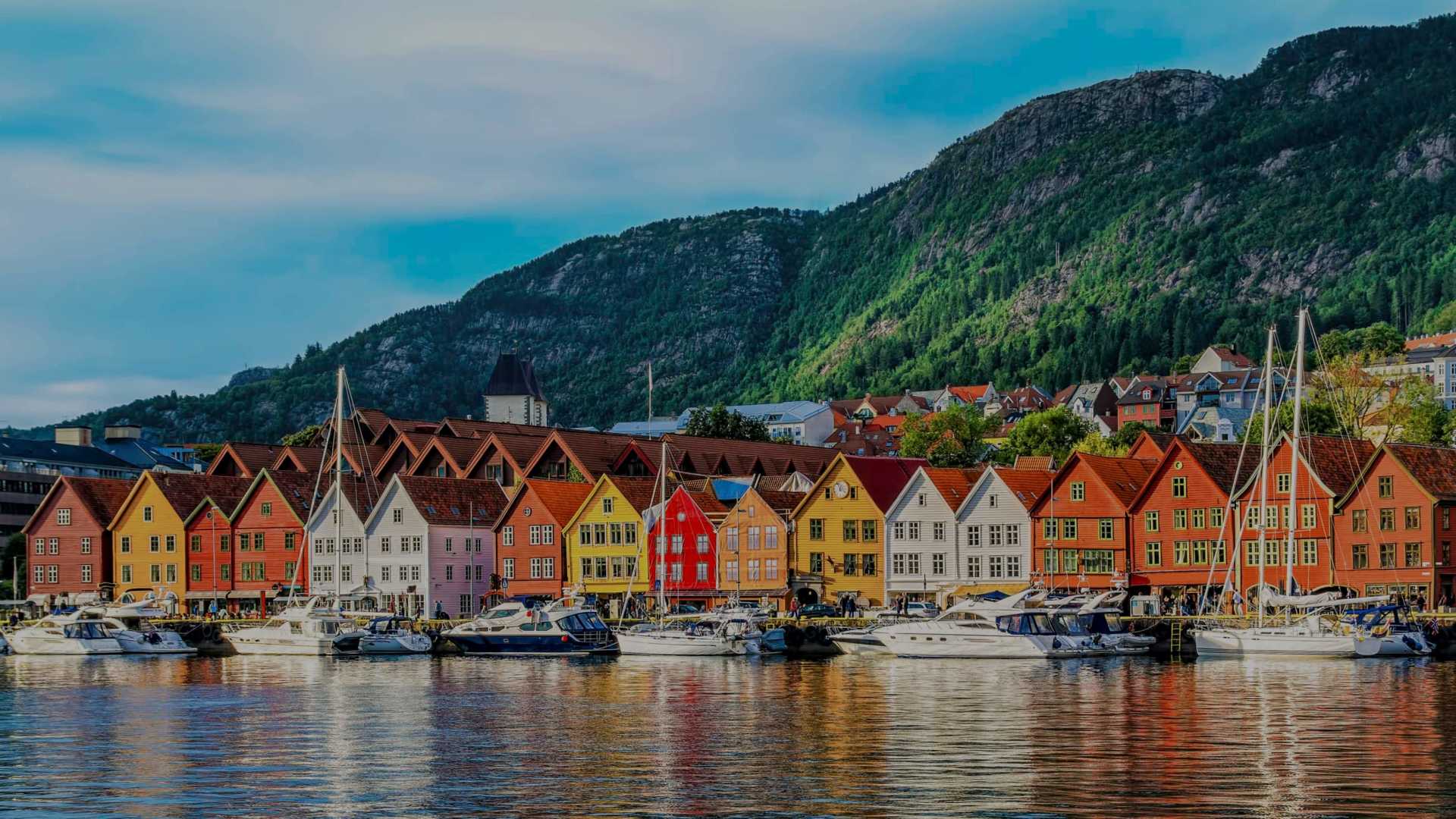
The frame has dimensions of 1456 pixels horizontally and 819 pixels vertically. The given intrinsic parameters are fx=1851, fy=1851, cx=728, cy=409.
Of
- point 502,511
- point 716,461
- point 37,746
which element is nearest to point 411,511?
point 502,511

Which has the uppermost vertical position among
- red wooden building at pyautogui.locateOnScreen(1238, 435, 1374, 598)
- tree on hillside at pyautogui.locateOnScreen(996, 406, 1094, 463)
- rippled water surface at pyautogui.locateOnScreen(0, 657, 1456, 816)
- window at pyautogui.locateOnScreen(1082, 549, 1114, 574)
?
tree on hillside at pyautogui.locateOnScreen(996, 406, 1094, 463)

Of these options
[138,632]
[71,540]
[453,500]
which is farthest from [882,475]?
[71,540]

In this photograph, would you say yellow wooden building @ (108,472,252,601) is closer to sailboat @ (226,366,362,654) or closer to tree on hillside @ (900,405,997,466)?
sailboat @ (226,366,362,654)

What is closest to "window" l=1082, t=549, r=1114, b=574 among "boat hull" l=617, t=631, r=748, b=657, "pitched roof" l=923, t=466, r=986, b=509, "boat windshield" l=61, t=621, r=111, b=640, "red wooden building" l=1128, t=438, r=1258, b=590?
"red wooden building" l=1128, t=438, r=1258, b=590

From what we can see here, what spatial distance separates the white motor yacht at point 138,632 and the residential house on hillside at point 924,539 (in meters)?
44.7

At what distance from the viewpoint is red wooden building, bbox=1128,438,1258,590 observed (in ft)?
367

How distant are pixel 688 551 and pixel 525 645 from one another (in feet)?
89.0

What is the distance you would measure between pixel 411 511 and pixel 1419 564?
220 ft

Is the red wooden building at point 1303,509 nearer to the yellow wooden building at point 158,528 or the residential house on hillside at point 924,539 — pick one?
the residential house on hillside at point 924,539

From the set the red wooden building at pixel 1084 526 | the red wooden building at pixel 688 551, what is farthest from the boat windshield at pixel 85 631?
the red wooden building at pixel 1084 526

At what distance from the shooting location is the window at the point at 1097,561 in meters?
116

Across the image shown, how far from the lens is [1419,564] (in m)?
103

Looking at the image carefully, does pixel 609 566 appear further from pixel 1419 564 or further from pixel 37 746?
pixel 37 746

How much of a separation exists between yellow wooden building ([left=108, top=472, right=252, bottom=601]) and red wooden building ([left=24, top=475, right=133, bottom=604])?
4.08 ft
